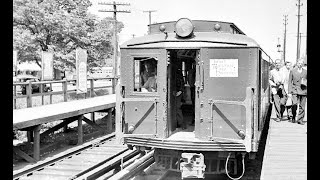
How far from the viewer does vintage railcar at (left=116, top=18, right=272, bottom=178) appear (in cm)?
679

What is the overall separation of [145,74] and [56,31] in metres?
15.0

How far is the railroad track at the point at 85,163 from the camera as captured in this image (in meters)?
8.19

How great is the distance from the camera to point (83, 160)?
991cm

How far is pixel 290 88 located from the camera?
32.4 feet

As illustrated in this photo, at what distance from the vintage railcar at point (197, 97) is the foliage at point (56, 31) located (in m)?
14.2

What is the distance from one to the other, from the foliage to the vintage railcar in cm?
1424

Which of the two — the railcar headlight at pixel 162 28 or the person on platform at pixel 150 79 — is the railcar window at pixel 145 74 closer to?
the person on platform at pixel 150 79

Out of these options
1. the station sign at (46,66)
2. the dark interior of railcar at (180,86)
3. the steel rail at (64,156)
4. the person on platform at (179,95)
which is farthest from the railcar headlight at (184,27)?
the station sign at (46,66)

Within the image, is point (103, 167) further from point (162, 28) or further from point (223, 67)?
point (223, 67)

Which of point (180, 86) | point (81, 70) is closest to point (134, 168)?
point (180, 86)
